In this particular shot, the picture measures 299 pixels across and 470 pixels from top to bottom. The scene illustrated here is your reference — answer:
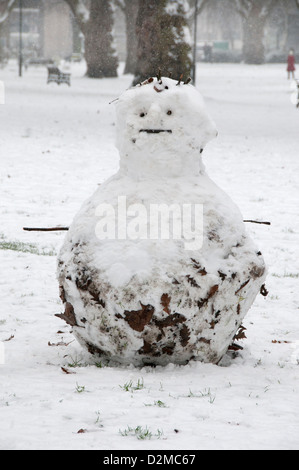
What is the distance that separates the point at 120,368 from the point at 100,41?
105 feet

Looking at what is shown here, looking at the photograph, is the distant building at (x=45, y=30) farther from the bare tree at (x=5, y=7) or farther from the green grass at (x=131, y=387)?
the green grass at (x=131, y=387)

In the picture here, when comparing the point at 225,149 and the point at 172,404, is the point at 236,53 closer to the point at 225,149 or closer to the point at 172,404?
the point at 225,149

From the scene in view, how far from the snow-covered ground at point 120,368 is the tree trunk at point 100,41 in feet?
67.1

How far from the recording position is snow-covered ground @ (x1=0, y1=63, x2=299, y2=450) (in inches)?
143

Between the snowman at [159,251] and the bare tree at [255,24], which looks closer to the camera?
the snowman at [159,251]

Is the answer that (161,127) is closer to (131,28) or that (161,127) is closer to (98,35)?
(98,35)

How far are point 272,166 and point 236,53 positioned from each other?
57.3 m

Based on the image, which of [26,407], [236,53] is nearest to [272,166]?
[26,407]

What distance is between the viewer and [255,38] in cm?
5788

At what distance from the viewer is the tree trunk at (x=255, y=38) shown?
55.9 metres

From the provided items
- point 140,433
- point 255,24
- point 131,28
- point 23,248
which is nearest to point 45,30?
point 255,24

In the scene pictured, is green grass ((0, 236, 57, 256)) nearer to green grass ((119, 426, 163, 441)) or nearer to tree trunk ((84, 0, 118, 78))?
green grass ((119, 426, 163, 441))

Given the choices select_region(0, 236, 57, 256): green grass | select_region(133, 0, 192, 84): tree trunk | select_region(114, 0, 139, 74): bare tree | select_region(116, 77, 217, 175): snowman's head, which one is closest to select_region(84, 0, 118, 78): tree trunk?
select_region(114, 0, 139, 74): bare tree

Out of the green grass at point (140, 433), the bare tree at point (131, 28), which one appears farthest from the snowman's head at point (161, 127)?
the bare tree at point (131, 28)
